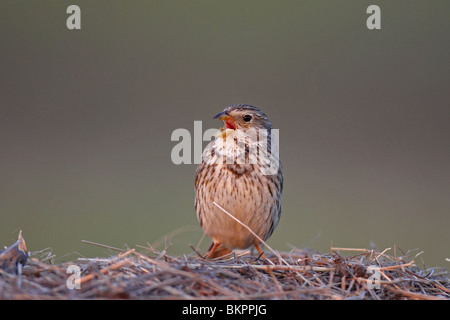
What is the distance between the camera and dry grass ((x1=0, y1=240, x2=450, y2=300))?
3.33 meters

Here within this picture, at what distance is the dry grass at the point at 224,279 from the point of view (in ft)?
10.9

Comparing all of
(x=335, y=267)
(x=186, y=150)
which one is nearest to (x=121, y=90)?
(x=186, y=150)

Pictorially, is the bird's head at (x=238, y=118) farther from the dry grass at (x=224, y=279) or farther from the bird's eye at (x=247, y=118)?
the dry grass at (x=224, y=279)

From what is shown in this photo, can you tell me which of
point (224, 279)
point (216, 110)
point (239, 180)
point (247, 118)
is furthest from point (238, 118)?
point (216, 110)

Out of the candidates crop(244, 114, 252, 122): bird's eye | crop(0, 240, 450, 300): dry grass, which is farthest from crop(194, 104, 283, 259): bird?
crop(0, 240, 450, 300): dry grass

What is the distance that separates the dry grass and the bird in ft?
2.73

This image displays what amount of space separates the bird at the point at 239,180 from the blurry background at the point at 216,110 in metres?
3.36

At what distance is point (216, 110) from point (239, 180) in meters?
6.67

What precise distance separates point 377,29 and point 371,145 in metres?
3.92

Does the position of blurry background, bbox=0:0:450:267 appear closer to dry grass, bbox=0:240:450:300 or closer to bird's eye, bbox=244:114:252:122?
bird's eye, bbox=244:114:252:122

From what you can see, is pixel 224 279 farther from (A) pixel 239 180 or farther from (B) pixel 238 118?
(B) pixel 238 118

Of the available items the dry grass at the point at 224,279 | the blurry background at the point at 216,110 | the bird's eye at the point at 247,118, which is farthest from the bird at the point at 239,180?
the blurry background at the point at 216,110

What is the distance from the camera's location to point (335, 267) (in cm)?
400
